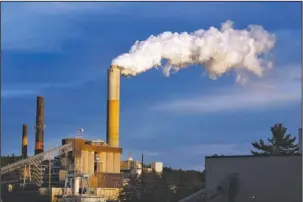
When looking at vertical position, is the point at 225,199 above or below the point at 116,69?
below

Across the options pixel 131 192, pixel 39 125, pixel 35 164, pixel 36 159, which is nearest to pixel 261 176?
pixel 131 192

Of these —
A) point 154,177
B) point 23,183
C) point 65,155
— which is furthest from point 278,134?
point 23,183

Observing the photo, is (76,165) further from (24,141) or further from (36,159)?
(24,141)

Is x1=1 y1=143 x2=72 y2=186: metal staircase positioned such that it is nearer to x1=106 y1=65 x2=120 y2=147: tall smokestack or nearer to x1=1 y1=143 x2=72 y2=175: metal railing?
x1=1 y1=143 x2=72 y2=175: metal railing

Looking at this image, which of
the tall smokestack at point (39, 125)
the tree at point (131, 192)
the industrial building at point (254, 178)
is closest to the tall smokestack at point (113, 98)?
the tree at point (131, 192)

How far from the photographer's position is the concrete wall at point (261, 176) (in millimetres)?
42094

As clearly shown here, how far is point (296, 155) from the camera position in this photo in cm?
4250

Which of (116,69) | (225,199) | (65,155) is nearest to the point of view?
(225,199)

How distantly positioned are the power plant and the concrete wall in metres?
24.7

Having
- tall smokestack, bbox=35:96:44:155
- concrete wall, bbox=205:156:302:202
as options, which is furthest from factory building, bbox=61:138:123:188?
concrete wall, bbox=205:156:302:202

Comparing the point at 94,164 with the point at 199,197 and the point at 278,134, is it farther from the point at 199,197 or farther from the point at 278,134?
the point at 199,197

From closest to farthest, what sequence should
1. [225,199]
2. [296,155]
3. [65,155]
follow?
[296,155] < [225,199] < [65,155]

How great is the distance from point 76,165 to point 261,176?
36.3 m

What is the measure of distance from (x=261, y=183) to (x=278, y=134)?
3227 cm
